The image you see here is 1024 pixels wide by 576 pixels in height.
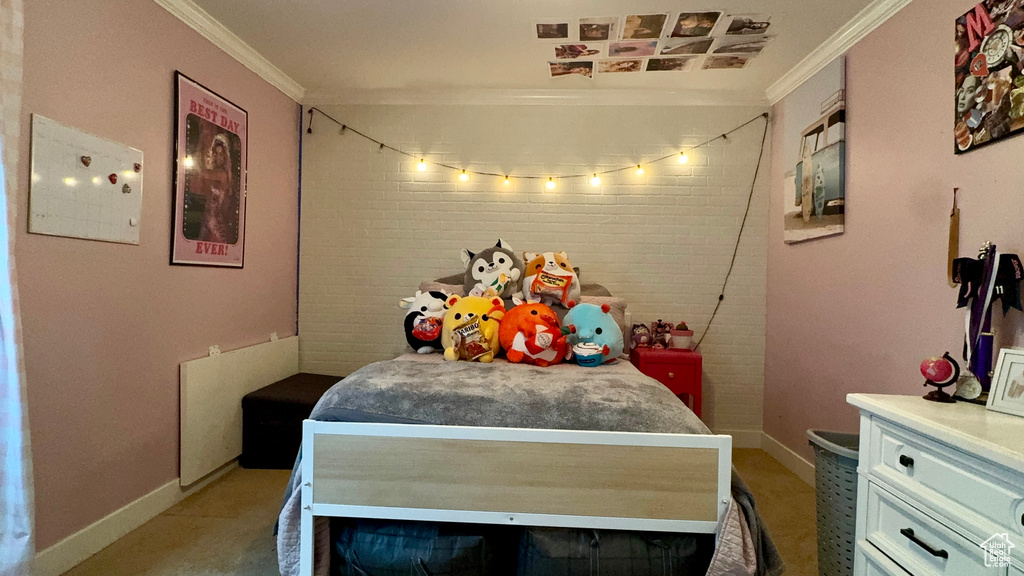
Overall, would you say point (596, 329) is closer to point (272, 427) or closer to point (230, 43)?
point (272, 427)

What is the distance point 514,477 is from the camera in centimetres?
156

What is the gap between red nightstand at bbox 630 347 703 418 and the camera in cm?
295

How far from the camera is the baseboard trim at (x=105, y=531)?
69.5 inches

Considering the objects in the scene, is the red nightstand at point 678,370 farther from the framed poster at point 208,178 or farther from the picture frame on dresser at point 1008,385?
the framed poster at point 208,178

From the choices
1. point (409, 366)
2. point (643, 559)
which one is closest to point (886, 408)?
point (643, 559)

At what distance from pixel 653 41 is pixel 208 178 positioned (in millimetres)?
2455

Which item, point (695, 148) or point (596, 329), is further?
point (695, 148)

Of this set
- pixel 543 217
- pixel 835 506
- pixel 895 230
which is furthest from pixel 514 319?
pixel 895 230

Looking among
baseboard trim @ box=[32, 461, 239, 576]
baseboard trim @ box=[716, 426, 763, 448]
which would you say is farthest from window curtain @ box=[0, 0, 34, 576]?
baseboard trim @ box=[716, 426, 763, 448]

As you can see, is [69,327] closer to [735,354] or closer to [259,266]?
[259,266]

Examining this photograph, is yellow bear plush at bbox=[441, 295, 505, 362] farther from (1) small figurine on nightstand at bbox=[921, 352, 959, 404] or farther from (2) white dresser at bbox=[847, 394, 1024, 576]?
(1) small figurine on nightstand at bbox=[921, 352, 959, 404]

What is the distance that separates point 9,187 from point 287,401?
5.30 feet

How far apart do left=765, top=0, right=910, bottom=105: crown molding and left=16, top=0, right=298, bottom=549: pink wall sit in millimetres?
3232

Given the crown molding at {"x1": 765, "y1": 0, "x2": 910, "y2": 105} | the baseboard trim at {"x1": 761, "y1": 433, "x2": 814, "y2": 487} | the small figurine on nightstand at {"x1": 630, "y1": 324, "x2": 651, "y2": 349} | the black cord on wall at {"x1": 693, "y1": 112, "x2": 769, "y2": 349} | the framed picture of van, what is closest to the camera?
the crown molding at {"x1": 765, "y1": 0, "x2": 910, "y2": 105}
